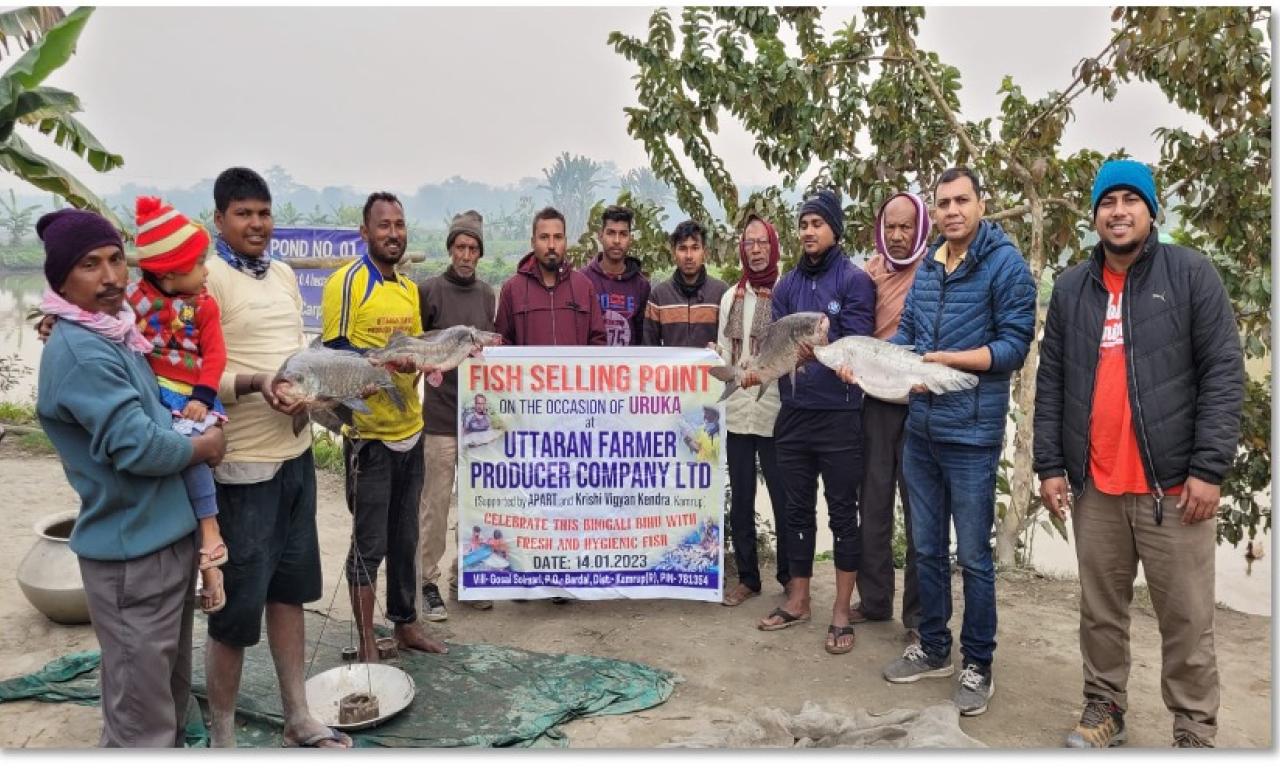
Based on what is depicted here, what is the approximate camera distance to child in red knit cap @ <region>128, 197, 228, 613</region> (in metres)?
2.74

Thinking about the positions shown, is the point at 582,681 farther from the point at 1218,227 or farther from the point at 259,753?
the point at 1218,227

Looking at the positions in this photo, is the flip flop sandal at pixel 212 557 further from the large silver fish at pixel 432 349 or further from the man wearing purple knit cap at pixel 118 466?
the large silver fish at pixel 432 349

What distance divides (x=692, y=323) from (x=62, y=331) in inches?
129

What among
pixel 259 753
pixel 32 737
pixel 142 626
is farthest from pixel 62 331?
pixel 32 737

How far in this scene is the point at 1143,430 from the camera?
3207 mm

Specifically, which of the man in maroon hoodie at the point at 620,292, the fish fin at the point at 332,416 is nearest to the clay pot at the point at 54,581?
the fish fin at the point at 332,416

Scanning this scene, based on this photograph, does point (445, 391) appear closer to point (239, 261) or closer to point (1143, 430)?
point (239, 261)

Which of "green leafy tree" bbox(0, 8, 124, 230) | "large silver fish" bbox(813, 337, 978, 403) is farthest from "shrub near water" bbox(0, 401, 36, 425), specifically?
"large silver fish" bbox(813, 337, 978, 403)

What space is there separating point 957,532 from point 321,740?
8.84 feet

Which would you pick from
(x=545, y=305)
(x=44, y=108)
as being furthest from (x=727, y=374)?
(x=44, y=108)

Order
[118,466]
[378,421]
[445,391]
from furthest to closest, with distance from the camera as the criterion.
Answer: [445,391] → [378,421] → [118,466]

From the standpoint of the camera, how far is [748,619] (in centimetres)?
494

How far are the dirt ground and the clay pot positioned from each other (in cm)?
11

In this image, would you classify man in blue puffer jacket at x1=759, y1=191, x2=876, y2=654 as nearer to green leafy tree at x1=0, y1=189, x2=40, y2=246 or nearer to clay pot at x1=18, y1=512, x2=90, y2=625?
clay pot at x1=18, y1=512, x2=90, y2=625
